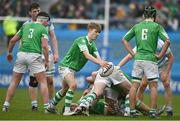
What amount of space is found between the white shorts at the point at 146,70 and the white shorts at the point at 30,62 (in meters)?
2.13

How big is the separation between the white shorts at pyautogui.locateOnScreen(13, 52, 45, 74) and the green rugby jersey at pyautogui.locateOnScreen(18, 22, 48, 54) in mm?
105

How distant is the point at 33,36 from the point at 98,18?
14780mm

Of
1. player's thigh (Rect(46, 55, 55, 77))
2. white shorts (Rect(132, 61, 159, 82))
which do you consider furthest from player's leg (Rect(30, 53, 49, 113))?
white shorts (Rect(132, 61, 159, 82))

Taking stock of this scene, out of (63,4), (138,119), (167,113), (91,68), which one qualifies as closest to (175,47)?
(91,68)

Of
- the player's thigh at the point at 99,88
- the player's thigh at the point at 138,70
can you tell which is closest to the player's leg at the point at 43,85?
the player's thigh at the point at 99,88

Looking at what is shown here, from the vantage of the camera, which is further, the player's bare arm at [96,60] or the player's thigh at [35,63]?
the player's thigh at [35,63]

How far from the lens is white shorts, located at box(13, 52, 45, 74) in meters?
17.8

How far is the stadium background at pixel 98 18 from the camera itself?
29.6 metres

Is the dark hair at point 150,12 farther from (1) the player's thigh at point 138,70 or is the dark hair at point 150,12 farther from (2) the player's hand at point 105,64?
(2) the player's hand at point 105,64

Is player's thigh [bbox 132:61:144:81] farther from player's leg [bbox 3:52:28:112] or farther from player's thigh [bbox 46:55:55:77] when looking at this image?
player's thigh [bbox 46:55:55:77]

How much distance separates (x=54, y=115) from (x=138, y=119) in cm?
184

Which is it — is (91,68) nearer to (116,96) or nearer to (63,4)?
(63,4)

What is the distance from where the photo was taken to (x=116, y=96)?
1777 centimetres

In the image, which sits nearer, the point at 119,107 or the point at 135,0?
the point at 119,107
